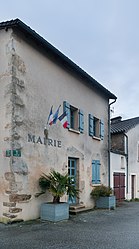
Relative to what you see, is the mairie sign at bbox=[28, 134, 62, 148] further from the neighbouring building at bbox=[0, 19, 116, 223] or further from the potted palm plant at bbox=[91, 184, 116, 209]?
the potted palm plant at bbox=[91, 184, 116, 209]

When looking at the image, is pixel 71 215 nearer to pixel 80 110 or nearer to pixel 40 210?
pixel 40 210

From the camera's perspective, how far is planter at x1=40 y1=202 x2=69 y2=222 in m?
8.89

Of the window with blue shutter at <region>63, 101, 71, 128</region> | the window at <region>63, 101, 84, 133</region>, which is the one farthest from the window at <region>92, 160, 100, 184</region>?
the window with blue shutter at <region>63, 101, 71, 128</region>

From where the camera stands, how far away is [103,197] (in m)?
13.4

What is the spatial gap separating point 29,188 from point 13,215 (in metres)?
1.01

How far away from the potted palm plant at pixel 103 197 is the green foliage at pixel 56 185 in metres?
3.94

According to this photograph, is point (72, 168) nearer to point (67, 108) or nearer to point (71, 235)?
point (67, 108)

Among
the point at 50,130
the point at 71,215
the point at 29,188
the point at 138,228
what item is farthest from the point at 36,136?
the point at 138,228

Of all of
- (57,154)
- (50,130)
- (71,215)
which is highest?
(50,130)

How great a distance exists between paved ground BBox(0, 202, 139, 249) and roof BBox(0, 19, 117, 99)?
5.52 meters

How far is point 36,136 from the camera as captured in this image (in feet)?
31.7

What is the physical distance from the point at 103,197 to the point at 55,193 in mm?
4754

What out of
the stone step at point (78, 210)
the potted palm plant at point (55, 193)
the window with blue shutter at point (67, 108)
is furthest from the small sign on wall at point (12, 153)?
the stone step at point (78, 210)

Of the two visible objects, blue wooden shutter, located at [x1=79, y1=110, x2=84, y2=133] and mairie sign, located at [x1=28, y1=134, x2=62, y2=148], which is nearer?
mairie sign, located at [x1=28, y1=134, x2=62, y2=148]
